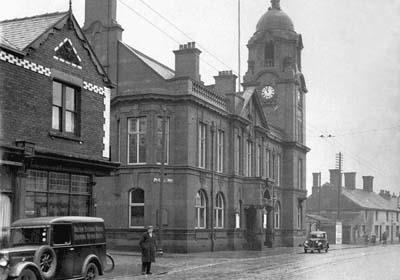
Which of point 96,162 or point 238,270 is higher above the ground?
point 96,162

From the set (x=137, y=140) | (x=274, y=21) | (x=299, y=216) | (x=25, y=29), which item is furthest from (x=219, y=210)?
(x=25, y=29)

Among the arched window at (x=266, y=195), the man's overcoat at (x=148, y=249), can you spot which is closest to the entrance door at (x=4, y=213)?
the man's overcoat at (x=148, y=249)

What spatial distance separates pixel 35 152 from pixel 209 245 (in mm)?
20825

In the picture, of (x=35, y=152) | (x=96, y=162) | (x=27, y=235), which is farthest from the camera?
(x=96, y=162)

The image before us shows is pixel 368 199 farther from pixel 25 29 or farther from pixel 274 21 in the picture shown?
pixel 25 29

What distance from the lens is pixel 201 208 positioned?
1554 inches

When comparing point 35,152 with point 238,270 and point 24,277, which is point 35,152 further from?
point 238,270

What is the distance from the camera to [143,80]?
3816 centimetres

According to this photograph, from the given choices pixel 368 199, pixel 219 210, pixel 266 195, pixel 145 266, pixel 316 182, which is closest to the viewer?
pixel 145 266

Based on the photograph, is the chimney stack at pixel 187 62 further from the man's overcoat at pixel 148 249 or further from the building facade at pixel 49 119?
the man's overcoat at pixel 148 249

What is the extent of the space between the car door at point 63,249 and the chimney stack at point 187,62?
2395cm

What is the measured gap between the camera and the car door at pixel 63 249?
15422mm

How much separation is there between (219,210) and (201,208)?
2890mm

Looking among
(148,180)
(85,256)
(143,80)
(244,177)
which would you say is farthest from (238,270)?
(244,177)
